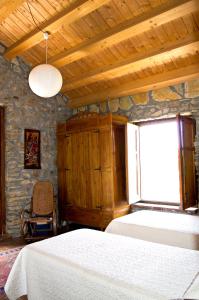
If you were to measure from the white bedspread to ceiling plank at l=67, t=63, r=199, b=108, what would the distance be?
2833 millimetres

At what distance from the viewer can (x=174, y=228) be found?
3014 mm

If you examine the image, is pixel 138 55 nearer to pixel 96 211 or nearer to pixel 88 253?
pixel 96 211

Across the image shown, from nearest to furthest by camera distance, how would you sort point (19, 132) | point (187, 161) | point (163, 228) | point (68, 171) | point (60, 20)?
1. point (163, 228)
2. point (60, 20)
3. point (187, 161)
4. point (19, 132)
5. point (68, 171)

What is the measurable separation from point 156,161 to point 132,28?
95.5 inches

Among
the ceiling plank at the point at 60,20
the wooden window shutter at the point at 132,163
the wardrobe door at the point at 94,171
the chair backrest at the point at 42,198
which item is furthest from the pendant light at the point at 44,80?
the chair backrest at the point at 42,198

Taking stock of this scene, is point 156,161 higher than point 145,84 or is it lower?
lower

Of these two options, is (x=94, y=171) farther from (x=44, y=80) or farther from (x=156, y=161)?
(x=44, y=80)

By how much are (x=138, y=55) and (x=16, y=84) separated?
241 centimetres

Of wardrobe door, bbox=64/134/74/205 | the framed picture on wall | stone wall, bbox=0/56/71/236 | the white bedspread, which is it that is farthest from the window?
the white bedspread

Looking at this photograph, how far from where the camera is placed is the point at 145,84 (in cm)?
449

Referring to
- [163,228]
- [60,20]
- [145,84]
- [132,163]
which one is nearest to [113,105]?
[145,84]

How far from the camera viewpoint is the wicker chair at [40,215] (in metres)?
4.38

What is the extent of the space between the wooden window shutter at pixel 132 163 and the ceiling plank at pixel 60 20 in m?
2.03

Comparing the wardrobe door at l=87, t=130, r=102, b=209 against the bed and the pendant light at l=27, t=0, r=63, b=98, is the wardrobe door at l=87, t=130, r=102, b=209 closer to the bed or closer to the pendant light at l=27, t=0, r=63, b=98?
the bed
